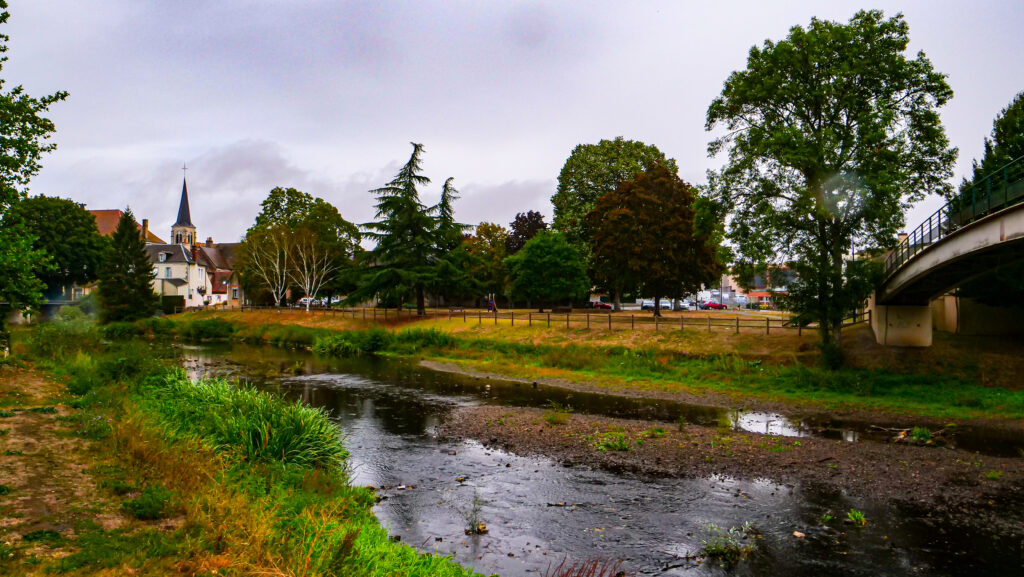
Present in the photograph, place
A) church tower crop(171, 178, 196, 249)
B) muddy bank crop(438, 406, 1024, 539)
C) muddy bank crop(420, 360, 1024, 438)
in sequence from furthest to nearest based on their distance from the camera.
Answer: church tower crop(171, 178, 196, 249) → muddy bank crop(420, 360, 1024, 438) → muddy bank crop(438, 406, 1024, 539)

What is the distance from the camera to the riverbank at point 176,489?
20.9 feet

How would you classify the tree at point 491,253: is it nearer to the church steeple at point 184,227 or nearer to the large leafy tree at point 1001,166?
the large leafy tree at point 1001,166

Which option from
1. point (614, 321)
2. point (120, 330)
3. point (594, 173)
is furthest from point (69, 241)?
point (614, 321)

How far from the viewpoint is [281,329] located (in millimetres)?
49688

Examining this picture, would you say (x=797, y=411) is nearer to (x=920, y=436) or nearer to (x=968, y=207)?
(x=920, y=436)

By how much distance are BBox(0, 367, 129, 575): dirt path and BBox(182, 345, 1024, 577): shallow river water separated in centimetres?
452

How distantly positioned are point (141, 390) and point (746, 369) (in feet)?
77.4

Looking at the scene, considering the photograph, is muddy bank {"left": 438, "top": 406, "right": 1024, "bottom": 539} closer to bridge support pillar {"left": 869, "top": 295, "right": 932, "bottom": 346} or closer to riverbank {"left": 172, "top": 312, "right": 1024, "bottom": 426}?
riverbank {"left": 172, "top": 312, "right": 1024, "bottom": 426}

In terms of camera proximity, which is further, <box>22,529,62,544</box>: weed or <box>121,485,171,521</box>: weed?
<box>121,485,171,521</box>: weed

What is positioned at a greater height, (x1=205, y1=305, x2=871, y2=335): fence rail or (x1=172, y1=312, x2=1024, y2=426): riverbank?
(x1=205, y1=305, x2=871, y2=335): fence rail

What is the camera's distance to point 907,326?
26234 mm

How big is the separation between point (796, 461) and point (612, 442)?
457 centimetres

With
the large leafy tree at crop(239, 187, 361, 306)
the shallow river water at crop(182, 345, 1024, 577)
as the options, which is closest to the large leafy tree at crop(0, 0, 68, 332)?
the shallow river water at crop(182, 345, 1024, 577)

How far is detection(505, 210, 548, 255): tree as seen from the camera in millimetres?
64875
